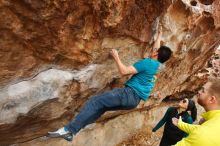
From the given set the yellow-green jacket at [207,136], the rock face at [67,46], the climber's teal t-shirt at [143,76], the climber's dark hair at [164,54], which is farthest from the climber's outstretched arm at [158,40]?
the yellow-green jacket at [207,136]

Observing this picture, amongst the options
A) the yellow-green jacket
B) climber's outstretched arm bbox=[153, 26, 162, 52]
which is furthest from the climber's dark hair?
the yellow-green jacket

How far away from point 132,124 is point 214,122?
5474 millimetres

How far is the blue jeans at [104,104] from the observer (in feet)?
17.1

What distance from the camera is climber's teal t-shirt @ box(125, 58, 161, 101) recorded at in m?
5.44

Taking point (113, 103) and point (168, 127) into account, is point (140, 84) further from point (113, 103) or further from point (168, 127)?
point (168, 127)

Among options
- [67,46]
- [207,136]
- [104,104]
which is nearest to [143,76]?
[104,104]

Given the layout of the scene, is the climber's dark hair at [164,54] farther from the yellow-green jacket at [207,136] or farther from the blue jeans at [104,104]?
the yellow-green jacket at [207,136]

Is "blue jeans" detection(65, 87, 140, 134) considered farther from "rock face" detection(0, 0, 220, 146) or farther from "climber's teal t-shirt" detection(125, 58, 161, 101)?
"rock face" detection(0, 0, 220, 146)

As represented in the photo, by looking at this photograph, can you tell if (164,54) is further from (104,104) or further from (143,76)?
(104,104)

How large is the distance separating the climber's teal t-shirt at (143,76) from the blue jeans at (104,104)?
0.24ft

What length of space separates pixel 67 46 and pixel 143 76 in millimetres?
1025

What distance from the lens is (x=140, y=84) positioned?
5.52 m

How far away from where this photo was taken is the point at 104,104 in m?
5.35

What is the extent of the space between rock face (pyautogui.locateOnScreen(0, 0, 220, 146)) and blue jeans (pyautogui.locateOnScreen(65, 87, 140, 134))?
0.70 meters
